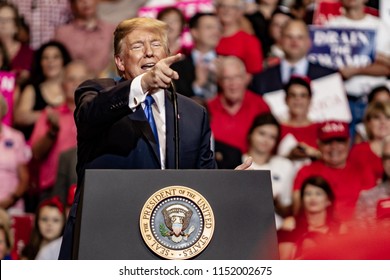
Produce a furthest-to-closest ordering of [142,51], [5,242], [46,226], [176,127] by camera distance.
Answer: [46,226]
[5,242]
[142,51]
[176,127]

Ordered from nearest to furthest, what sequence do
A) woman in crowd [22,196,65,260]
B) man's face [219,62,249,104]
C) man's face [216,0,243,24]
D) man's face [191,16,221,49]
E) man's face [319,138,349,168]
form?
woman in crowd [22,196,65,260] < man's face [319,138,349,168] < man's face [219,62,249,104] < man's face [191,16,221,49] < man's face [216,0,243,24]

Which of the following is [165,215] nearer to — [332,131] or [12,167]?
[12,167]

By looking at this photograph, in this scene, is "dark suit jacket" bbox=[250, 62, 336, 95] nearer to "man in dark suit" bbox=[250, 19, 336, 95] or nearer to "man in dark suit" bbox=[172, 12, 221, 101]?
"man in dark suit" bbox=[250, 19, 336, 95]

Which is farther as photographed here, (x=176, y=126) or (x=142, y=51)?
(x=142, y=51)

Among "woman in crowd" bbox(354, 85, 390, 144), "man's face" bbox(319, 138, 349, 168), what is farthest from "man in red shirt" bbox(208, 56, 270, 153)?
"woman in crowd" bbox(354, 85, 390, 144)

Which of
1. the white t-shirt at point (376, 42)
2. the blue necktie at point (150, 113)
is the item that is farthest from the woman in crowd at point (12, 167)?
the blue necktie at point (150, 113)

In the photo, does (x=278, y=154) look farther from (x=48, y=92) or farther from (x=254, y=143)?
(x=48, y=92)

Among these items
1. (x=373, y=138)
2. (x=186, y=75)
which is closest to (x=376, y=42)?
(x=373, y=138)

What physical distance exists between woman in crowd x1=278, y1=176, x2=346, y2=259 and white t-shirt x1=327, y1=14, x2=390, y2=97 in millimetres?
789

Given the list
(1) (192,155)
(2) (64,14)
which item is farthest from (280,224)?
(1) (192,155)

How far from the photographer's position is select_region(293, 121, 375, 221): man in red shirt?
5.15 m

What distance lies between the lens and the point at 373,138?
540 cm

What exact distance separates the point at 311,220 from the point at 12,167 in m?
1.61
